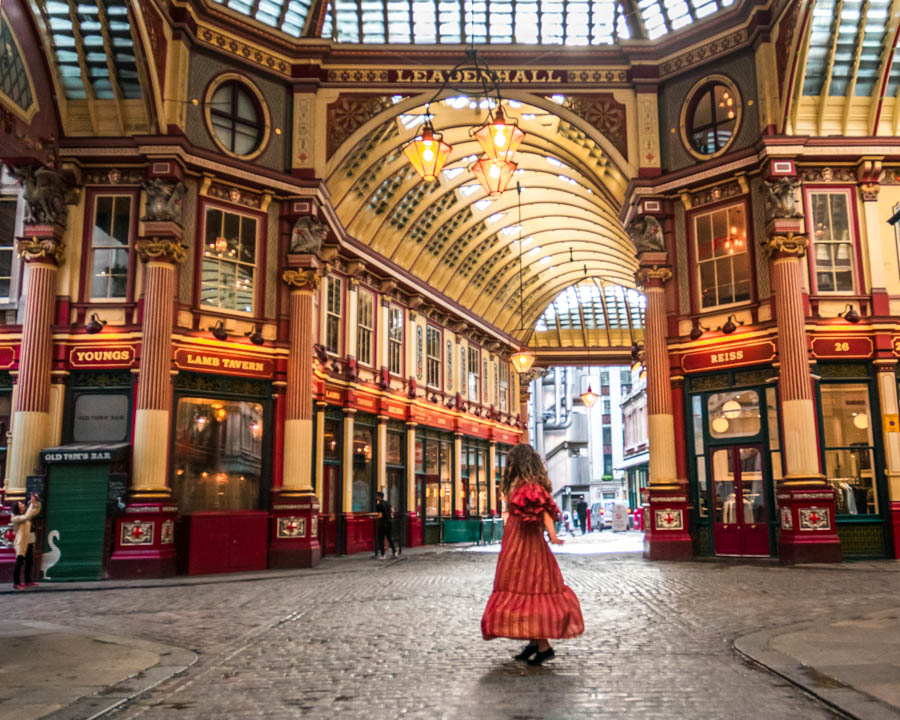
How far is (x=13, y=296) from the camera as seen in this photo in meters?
18.4

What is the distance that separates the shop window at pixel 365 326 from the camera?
25.9 metres

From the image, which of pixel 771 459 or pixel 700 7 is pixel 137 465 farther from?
pixel 700 7

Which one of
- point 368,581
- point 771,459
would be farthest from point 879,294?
point 368,581

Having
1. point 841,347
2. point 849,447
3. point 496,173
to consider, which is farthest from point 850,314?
point 496,173

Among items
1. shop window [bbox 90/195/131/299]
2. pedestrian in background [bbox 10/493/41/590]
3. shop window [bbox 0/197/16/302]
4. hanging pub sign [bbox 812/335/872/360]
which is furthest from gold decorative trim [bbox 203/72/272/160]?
hanging pub sign [bbox 812/335/872/360]

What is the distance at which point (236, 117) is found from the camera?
787 inches

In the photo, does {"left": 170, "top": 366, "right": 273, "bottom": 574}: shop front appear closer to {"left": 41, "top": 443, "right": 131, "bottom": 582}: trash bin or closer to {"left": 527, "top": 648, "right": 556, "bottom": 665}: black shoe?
{"left": 41, "top": 443, "right": 131, "bottom": 582}: trash bin

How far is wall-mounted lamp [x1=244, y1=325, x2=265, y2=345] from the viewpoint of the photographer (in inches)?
758

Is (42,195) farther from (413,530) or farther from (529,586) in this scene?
(413,530)

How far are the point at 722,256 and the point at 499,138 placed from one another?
7.09 metres

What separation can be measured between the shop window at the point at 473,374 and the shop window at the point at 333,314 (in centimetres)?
1148

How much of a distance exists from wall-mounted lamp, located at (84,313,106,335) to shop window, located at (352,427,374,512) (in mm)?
8928

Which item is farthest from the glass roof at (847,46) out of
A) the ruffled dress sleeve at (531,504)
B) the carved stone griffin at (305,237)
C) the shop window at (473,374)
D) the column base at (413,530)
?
the shop window at (473,374)

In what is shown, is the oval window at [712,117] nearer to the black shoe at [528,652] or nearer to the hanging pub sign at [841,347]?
the hanging pub sign at [841,347]
